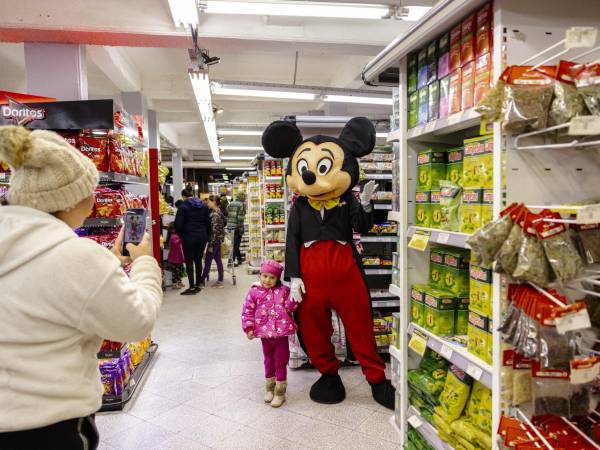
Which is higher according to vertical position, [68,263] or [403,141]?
[403,141]

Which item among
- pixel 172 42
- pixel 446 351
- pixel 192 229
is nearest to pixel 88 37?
pixel 172 42

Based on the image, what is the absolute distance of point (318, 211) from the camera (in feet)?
11.2

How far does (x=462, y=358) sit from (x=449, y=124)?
1.04 metres

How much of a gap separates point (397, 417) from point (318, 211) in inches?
60.7

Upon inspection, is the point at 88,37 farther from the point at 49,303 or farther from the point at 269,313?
the point at 49,303

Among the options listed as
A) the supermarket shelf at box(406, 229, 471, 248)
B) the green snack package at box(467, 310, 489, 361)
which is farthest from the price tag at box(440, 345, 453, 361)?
the supermarket shelf at box(406, 229, 471, 248)

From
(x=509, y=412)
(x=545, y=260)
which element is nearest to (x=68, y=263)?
(x=545, y=260)

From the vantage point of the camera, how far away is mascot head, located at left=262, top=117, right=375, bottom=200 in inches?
129

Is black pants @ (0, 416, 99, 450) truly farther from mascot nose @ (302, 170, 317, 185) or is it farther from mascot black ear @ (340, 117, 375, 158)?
mascot black ear @ (340, 117, 375, 158)

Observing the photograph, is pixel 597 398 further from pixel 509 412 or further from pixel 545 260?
pixel 545 260

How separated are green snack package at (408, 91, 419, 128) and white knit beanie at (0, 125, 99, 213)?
1711 millimetres

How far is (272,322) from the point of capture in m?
3.33

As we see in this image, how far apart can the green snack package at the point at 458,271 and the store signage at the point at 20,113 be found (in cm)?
295

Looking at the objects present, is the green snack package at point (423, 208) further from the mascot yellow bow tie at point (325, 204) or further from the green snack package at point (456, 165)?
the mascot yellow bow tie at point (325, 204)
